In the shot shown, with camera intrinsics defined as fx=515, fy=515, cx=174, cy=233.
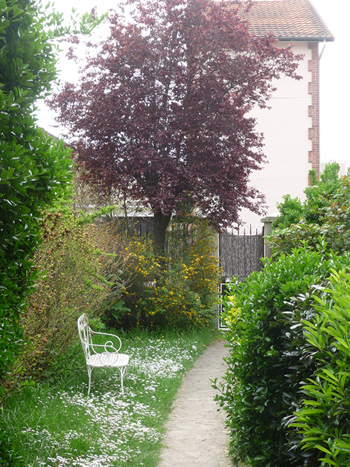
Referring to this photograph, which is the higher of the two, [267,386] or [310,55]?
[310,55]

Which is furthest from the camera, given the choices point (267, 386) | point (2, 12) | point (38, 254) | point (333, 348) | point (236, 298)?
point (38, 254)

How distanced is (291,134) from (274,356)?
15.5m

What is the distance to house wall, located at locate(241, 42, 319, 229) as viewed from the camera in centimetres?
1805

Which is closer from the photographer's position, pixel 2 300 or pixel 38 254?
pixel 2 300

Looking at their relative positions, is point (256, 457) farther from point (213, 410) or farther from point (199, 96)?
point (199, 96)

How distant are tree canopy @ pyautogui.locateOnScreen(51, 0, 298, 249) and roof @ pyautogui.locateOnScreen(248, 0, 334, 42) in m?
7.44

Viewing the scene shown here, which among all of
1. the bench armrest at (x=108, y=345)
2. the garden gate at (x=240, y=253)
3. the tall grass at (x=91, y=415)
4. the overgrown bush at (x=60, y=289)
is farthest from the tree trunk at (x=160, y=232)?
the overgrown bush at (x=60, y=289)

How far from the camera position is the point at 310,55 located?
1811 cm

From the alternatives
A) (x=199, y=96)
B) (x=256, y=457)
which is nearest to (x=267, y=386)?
(x=256, y=457)

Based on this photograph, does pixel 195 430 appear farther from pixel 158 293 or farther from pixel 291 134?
pixel 291 134

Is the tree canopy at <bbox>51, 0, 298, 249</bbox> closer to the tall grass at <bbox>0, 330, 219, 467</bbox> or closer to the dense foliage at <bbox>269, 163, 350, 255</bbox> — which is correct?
the dense foliage at <bbox>269, 163, 350, 255</bbox>

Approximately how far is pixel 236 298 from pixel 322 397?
242cm

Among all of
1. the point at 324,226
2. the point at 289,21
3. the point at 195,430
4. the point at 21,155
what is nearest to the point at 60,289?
the point at 195,430

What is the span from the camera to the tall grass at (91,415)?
452 centimetres
